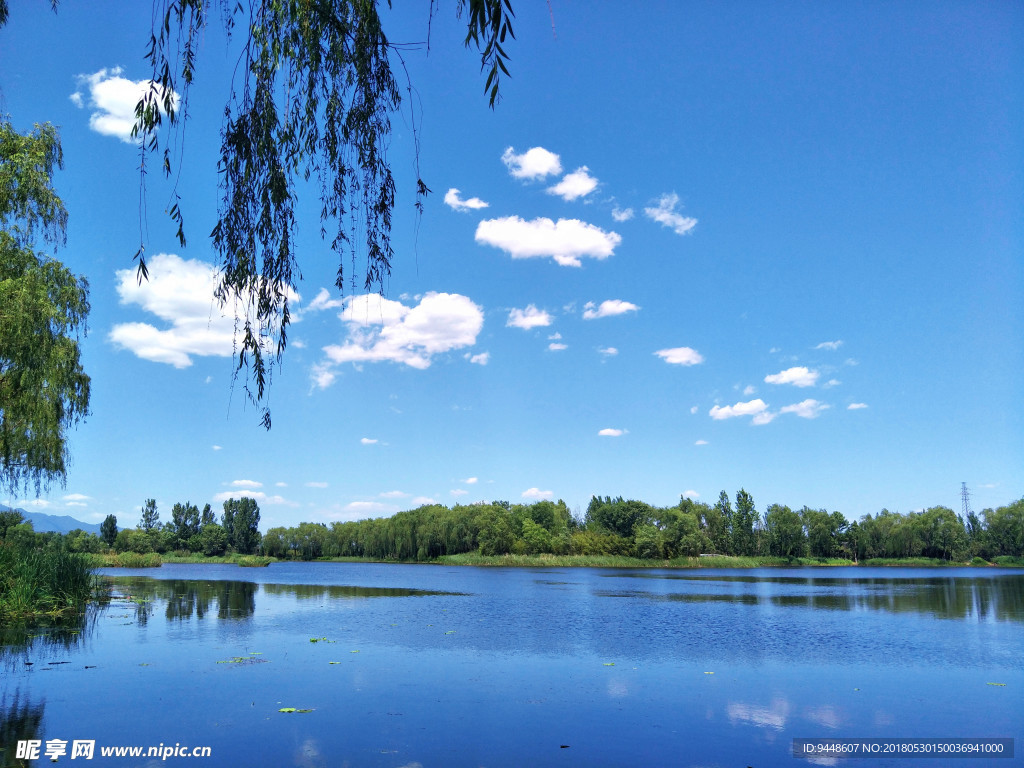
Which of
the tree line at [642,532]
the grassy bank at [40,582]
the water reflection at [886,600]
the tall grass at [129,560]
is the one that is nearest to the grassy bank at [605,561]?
the tree line at [642,532]

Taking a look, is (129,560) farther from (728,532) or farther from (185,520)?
(728,532)

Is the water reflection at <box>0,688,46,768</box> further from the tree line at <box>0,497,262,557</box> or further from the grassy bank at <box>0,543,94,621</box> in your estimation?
the tree line at <box>0,497,262,557</box>

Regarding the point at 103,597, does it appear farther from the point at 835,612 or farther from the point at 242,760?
the point at 835,612

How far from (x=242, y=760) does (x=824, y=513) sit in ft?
372

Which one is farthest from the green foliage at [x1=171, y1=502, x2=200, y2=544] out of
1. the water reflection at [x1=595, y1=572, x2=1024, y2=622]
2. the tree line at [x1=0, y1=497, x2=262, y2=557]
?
the water reflection at [x1=595, y1=572, x2=1024, y2=622]

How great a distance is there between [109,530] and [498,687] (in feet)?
333

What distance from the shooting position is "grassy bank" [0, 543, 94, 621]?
65.6ft

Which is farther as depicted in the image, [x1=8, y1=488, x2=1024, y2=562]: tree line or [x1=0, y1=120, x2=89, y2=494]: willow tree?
[x1=8, y1=488, x2=1024, y2=562]: tree line

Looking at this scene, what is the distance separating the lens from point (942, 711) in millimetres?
12547

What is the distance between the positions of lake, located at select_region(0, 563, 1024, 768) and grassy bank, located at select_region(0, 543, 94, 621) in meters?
1.58

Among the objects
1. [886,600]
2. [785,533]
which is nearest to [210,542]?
[785,533]

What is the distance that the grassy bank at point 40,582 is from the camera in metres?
20.0

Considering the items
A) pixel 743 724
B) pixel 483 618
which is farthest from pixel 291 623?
pixel 743 724

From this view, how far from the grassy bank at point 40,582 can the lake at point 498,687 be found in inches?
62.4
